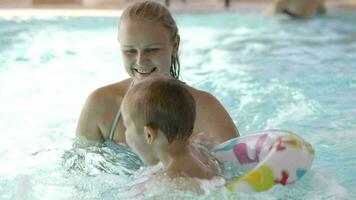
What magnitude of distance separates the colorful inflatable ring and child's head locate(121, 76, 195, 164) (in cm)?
28

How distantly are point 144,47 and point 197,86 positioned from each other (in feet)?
9.24

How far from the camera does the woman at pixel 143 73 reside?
9.34 ft

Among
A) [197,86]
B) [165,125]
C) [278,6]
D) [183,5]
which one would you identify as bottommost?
[183,5]

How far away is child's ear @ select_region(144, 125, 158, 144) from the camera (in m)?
2.38

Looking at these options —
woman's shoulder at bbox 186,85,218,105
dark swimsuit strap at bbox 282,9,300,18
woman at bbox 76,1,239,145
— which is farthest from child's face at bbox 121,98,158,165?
dark swimsuit strap at bbox 282,9,300,18

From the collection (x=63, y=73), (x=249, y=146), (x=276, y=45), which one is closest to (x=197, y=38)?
(x=276, y=45)

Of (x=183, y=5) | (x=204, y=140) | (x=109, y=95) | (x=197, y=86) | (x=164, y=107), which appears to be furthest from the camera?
(x=183, y=5)

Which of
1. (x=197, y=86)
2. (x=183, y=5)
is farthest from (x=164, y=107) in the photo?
(x=183, y=5)

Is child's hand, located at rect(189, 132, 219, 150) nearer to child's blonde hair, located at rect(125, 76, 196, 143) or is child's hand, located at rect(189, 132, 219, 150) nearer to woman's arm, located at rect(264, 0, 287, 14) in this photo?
child's blonde hair, located at rect(125, 76, 196, 143)

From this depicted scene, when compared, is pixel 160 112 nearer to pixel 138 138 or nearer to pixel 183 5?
pixel 138 138

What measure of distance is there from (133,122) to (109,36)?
6.66m

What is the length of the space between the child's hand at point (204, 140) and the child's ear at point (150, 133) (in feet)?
1.14

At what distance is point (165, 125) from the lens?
2.38 meters

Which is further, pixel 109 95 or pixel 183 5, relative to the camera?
pixel 183 5
